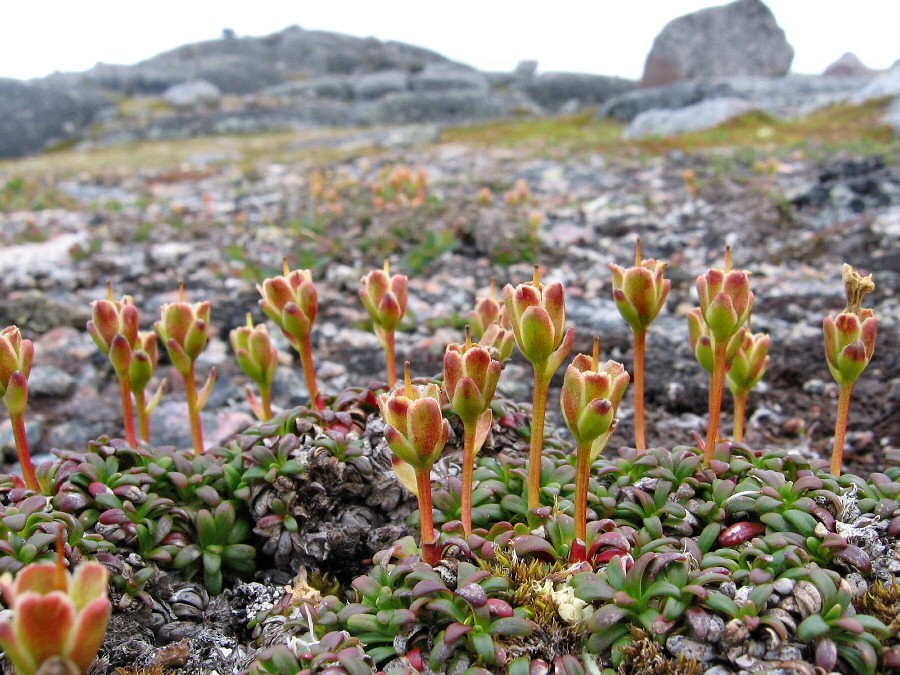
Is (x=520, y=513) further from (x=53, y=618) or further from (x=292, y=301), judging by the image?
(x=53, y=618)

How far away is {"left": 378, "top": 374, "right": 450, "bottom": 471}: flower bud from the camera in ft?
5.88

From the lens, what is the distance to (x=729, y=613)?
170cm

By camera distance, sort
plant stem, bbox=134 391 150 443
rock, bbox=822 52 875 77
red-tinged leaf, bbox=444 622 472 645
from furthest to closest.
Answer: rock, bbox=822 52 875 77 → plant stem, bbox=134 391 150 443 → red-tinged leaf, bbox=444 622 472 645

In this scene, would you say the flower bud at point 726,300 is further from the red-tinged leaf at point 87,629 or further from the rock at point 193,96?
the rock at point 193,96

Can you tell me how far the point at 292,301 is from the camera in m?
2.68

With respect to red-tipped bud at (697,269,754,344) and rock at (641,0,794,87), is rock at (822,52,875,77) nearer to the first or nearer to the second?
rock at (641,0,794,87)

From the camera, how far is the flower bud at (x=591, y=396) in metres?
1.84

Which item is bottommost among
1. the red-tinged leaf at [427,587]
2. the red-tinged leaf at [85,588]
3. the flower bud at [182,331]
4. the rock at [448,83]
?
the red-tinged leaf at [427,587]

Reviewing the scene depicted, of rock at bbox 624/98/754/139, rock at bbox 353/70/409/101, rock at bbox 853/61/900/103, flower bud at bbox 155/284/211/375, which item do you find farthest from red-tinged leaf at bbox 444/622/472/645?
rock at bbox 353/70/409/101

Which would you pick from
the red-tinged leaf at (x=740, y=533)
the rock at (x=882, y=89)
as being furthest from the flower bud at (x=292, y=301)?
the rock at (x=882, y=89)

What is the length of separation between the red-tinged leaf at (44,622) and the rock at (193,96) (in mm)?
45403

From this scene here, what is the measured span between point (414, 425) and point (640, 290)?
3.17 ft

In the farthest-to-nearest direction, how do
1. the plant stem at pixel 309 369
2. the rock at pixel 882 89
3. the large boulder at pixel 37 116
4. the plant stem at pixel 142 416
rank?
1. the large boulder at pixel 37 116
2. the rock at pixel 882 89
3. the plant stem at pixel 142 416
4. the plant stem at pixel 309 369

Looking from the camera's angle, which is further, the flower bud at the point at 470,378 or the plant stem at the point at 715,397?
the plant stem at the point at 715,397
